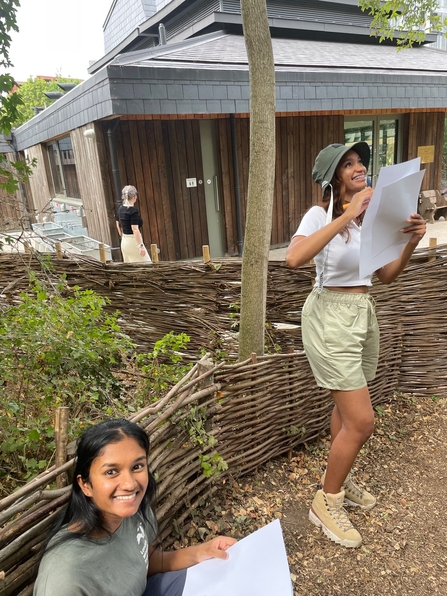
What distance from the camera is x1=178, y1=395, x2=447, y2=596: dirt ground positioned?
199cm

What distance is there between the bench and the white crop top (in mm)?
10044

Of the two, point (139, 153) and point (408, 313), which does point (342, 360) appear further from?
point (139, 153)

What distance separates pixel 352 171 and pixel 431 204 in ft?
33.5

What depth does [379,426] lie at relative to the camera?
3150 millimetres

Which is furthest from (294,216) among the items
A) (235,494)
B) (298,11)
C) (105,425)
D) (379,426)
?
(105,425)

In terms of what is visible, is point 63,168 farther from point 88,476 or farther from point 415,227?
point 88,476

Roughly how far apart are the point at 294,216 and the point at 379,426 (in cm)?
695

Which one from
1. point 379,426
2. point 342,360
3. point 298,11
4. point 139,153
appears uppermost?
point 298,11

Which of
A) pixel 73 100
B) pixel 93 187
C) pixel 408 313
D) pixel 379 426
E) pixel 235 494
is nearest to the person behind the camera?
pixel 235 494

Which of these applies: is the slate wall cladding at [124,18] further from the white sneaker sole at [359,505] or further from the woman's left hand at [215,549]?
the woman's left hand at [215,549]

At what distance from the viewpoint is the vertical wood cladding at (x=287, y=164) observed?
8.52m

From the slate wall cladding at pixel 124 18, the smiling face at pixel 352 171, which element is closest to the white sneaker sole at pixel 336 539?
the smiling face at pixel 352 171

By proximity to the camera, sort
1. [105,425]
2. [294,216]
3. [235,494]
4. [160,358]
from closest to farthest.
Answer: [105,425]
[235,494]
[160,358]
[294,216]

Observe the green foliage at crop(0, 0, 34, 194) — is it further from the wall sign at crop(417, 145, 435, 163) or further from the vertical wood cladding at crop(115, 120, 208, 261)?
the wall sign at crop(417, 145, 435, 163)
